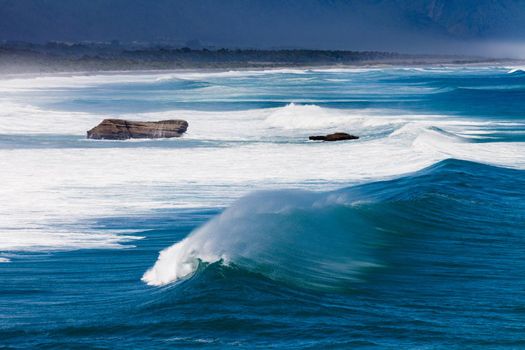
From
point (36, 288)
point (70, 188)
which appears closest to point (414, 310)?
point (36, 288)

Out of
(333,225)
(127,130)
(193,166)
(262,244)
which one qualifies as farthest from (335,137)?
(262,244)

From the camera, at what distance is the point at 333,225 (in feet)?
66.0

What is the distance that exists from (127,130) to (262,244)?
2474cm

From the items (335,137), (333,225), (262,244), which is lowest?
(335,137)

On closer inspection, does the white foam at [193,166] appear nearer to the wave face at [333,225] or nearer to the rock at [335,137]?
the rock at [335,137]

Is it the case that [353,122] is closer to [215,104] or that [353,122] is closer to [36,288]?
[215,104]

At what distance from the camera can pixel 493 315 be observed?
13648 mm

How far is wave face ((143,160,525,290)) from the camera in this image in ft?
52.9

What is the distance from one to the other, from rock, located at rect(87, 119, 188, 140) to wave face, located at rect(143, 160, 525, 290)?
1554cm

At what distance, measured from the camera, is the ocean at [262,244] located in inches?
509

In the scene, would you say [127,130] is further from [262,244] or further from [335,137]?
[262,244]

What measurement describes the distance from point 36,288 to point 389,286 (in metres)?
4.65

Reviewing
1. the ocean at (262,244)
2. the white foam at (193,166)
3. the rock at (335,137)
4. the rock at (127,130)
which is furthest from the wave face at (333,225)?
the rock at (127,130)

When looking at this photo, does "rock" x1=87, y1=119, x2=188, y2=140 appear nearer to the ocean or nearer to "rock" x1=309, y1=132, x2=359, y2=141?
the ocean
